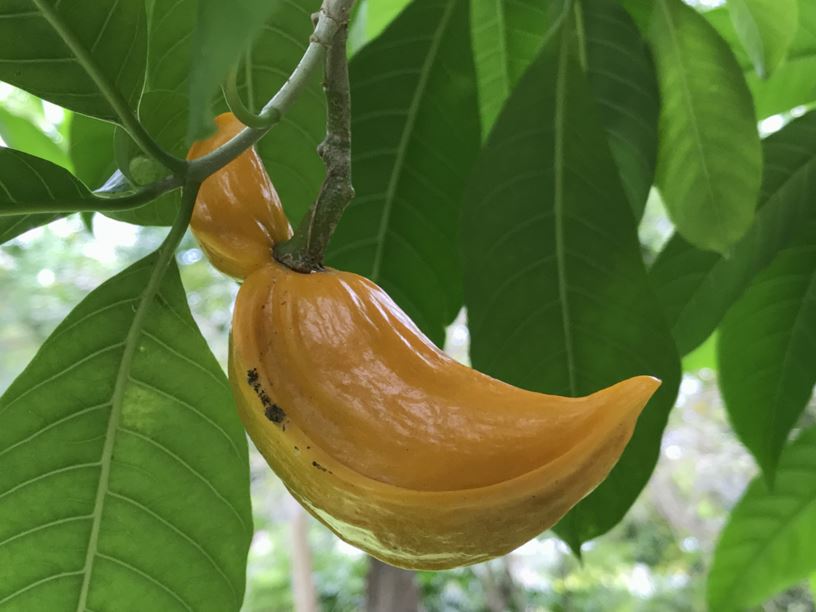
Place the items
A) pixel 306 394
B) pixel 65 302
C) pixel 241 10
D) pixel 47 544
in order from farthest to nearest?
pixel 65 302
pixel 47 544
pixel 306 394
pixel 241 10

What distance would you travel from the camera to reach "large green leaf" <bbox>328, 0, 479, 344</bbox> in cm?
77

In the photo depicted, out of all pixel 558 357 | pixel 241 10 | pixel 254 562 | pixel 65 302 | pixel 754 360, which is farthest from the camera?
pixel 254 562

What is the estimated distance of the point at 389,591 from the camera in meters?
3.66

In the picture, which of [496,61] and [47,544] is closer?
[47,544]

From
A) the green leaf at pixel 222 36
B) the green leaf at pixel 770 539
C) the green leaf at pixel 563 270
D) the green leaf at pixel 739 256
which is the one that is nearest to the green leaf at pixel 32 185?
the green leaf at pixel 222 36


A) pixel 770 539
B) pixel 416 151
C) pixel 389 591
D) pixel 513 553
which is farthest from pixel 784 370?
pixel 513 553

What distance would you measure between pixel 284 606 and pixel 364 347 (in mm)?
8632

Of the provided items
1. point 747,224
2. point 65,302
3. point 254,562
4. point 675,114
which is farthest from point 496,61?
point 254,562

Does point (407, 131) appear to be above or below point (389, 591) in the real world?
above

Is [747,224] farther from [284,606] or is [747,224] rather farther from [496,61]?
[284,606]

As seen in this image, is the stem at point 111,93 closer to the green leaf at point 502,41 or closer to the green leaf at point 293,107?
the green leaf at point 293,107

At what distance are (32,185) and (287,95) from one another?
5.5 inches

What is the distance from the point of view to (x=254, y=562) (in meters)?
8.45

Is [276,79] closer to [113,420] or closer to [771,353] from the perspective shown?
[113,420]
